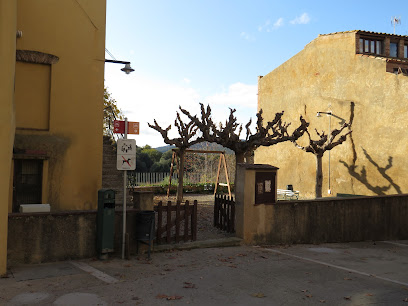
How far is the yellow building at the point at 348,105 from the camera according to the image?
63.6ft

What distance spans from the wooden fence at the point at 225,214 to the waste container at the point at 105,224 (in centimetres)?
406

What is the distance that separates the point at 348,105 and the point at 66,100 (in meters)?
16.9

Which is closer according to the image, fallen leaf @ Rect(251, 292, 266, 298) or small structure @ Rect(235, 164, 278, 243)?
fallen leaf @ Rect(251, 292, 266, 298)

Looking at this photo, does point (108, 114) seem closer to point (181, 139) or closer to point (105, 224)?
point (181, 139)

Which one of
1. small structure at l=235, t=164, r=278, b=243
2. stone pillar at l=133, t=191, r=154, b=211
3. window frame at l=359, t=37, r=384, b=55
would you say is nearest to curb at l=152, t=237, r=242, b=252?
small structure at l=235, t=164, r=278, b=243

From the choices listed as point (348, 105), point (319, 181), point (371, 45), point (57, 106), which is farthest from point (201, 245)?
point (371, 45)

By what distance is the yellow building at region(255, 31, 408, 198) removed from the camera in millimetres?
19391

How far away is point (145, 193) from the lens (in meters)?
8.59

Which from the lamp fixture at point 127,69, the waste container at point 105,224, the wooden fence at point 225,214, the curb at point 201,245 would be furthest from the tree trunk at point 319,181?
the waste container at point 105,224

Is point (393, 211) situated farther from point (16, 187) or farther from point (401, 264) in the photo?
point (16, 187)

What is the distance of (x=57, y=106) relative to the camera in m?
11.8

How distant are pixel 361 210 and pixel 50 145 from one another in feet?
34.6

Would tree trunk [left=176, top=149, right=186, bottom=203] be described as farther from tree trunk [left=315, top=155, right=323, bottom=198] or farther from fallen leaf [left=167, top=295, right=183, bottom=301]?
fallen leaf [left=167, top=295, right=183, bottom=301]

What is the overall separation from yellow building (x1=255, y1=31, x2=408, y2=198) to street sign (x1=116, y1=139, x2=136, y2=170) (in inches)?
626
